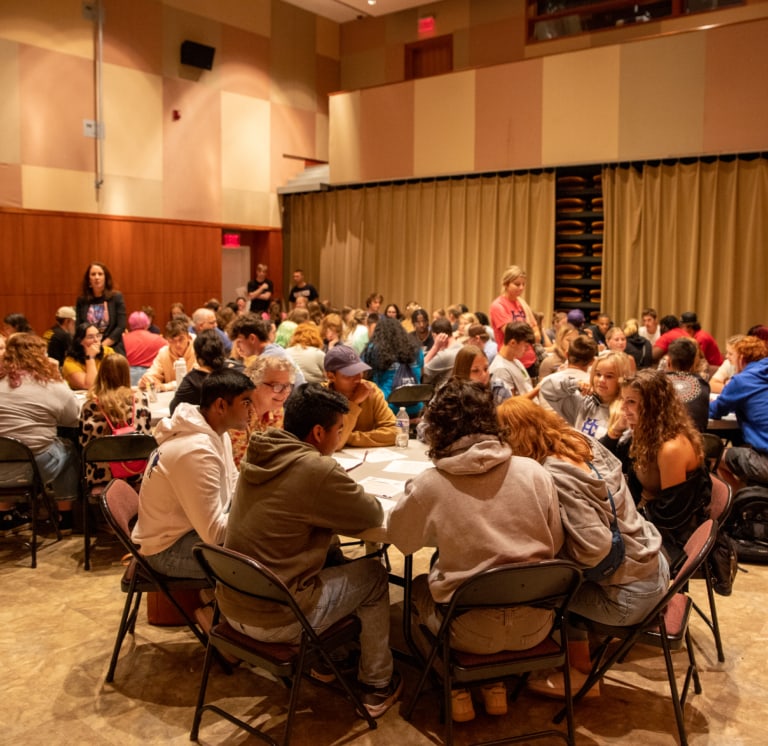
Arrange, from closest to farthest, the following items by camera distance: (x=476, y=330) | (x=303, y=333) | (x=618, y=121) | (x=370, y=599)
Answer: (x=370, y=599) < (x=303, y=333) < (x=476, y=330) < (x=618, y=121)

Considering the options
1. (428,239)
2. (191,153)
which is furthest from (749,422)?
(191,153)

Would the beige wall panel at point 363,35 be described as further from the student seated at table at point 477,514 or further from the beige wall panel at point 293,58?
the student seated at table at point 477,514

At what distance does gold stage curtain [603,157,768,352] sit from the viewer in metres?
9.91

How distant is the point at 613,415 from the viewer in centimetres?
417

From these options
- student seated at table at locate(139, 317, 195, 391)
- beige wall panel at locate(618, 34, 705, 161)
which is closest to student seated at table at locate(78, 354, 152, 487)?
student seated at table at locate(139, 317, 195, 391)

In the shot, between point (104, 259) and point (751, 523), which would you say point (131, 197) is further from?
point (751, 523)

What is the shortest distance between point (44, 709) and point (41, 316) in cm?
920

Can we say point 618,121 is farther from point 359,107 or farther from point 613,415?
point 613,415

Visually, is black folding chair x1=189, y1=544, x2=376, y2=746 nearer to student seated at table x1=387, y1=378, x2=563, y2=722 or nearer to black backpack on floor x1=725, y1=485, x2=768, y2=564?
student seated at table x1=387, y1=378, x2=563, y2=722

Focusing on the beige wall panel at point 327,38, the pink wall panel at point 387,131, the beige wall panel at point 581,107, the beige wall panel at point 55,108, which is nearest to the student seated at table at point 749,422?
the beige wall panel at point 581,107

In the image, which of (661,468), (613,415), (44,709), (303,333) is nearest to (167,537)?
(44,709)

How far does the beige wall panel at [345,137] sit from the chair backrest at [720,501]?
34.5ft

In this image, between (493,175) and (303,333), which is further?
(493,175)

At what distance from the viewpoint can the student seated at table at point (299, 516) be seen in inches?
103
